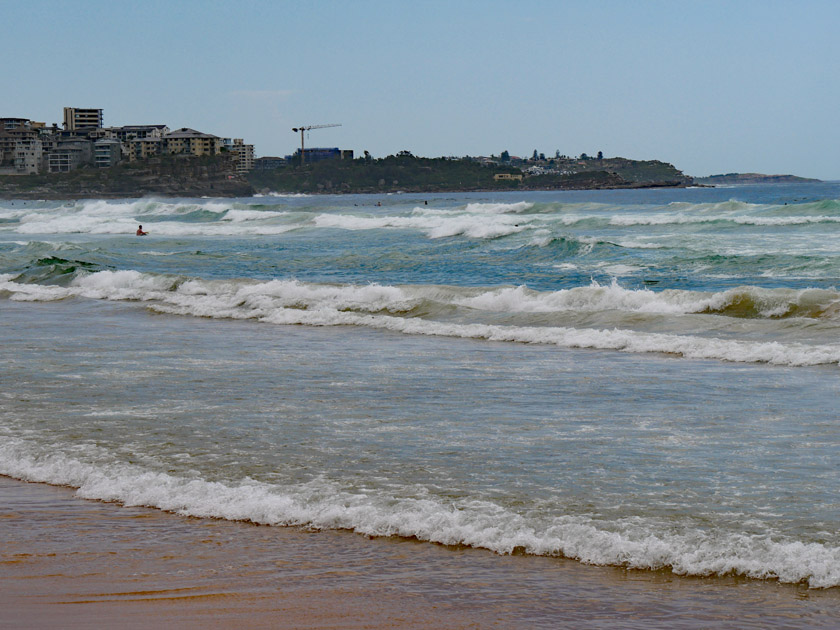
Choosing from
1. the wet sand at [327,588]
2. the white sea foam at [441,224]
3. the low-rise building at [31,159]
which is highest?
the low-rise building at [31,159]

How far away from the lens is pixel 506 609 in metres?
3.97

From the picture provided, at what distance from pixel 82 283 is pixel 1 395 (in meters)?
14.4

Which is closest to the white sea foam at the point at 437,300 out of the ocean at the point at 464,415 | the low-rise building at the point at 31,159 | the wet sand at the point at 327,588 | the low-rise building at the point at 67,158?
the ocean at the point at 464,415

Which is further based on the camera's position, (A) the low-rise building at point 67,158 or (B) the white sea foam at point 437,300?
(A) the low-rise building at point 67,158

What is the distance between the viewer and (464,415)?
25.4ft

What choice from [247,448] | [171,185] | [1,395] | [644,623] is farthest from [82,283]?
[171,185]

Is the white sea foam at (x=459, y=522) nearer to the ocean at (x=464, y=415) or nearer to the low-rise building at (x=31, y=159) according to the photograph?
the ocean at (x=464, y=415)

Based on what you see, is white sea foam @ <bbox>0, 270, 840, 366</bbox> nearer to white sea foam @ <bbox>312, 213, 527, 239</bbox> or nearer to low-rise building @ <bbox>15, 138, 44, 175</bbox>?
white sea foam @ <bbox>312, 213, 527, 239</bbox>

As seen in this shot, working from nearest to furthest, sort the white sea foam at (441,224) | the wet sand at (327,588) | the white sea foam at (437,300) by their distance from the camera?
the wet sand at (327,588) → the white sea foam at (437,300) → the white sea foam at (441,224)

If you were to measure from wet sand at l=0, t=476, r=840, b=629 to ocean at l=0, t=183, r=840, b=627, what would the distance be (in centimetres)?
17

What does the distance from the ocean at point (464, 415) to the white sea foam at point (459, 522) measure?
0.02 metres

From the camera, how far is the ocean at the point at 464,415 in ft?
16.5

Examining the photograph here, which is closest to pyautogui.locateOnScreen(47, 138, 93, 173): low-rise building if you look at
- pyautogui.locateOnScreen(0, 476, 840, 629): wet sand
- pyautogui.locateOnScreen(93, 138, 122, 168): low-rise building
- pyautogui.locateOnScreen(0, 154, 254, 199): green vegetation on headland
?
pyautogui.locateOnScreen(93, 138, 122, 168): low-rise building

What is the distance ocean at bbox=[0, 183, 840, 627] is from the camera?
5020 mm
